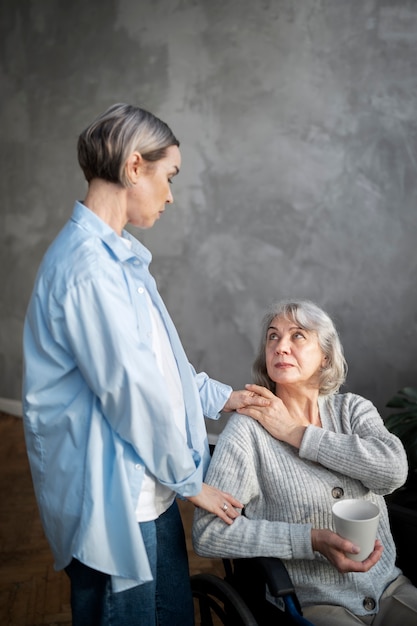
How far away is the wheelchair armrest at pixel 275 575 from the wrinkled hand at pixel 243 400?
431 millimetres

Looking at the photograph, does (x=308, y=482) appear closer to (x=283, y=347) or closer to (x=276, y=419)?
(x=276, y=419)

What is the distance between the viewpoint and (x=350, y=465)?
1.76m

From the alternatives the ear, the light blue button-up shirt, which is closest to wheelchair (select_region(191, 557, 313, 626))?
the light blue button-up shirt

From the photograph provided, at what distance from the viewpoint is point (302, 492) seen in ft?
5.80

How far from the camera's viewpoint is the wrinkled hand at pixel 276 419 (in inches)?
71.2

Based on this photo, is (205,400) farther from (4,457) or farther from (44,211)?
(44,211)

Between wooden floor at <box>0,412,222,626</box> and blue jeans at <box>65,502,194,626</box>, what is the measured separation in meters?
1.20

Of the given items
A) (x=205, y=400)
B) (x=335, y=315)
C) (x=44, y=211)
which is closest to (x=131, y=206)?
(x=205, y=400)

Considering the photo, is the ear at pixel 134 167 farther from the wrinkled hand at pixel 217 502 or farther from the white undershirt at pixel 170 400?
the wrinkled hand at pixel 217 502

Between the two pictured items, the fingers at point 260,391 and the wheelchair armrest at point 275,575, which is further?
the fingers at point 260,391

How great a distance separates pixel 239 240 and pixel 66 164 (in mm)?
1651

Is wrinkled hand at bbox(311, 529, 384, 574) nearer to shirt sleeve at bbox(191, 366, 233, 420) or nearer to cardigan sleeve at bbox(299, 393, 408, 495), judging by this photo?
cardigan sleeve at bbox(299, 393, 408, 495)

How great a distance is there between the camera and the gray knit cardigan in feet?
5.42

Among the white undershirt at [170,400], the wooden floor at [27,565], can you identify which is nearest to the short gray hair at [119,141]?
the white undershirt at [170,400]
